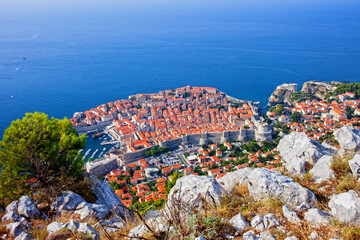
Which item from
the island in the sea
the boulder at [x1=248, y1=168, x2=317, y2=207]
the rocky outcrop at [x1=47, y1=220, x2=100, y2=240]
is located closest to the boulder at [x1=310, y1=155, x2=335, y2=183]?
the boulder at [x1=248, y1=168, x2=317, y2=207]

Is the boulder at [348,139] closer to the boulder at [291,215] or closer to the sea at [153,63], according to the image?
the boulder at [291,215]

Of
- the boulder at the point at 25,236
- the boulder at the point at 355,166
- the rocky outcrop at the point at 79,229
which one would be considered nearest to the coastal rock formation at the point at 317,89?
the boulder at the point at 355,166

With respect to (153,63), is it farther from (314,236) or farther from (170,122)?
(314,236)

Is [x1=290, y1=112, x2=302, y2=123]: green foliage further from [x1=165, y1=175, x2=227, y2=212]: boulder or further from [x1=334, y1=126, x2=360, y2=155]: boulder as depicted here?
[x1=165, y1=175, x2=227, y2=212]: boulder

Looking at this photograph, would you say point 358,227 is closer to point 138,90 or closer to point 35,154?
point 35,154

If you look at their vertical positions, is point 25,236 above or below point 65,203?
above

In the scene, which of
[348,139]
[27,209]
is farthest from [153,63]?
[27,209]

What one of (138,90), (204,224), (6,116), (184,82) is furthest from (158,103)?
(204,224)
